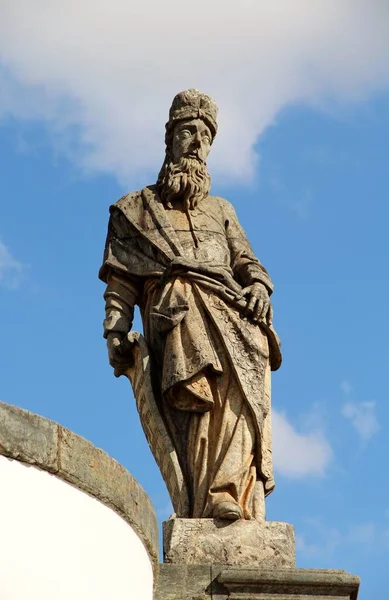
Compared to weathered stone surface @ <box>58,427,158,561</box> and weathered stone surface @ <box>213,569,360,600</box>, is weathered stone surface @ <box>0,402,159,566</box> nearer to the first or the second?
weathered stone surface @ <box>58,427,158,561</box>

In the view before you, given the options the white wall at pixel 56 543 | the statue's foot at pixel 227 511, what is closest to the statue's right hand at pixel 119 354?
the statue's foot at pixel 227 511

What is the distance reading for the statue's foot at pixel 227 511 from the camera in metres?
9.66

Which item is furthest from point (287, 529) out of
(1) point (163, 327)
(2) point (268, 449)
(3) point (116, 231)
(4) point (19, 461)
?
(4) point (19, 461)

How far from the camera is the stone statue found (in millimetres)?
9992

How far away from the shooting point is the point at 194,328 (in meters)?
10.2

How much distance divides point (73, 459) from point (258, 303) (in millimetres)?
3685

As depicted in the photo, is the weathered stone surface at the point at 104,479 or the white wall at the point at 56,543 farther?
the weathered stone surface at the point at 104,479

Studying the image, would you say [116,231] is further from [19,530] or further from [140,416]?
[19,530]

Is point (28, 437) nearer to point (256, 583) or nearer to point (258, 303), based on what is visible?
point (256, 583)

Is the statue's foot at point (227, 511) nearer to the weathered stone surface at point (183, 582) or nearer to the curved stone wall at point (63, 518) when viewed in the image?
the weathered stone surface at point (183, 582)

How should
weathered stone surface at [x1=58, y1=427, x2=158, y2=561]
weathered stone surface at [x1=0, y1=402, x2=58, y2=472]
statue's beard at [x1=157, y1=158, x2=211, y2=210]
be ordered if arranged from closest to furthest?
1. weathered stone surface at [x1=0, y1=402, x2=58, y2=472]
2. weathered stone surface at [x1=58, y1=427, x2=158, y2=561]
3. statue's beard at [x1=157, y1=158, x2=211, y2=210]

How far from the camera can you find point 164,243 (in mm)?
10586

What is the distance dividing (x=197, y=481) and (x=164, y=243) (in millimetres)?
1546

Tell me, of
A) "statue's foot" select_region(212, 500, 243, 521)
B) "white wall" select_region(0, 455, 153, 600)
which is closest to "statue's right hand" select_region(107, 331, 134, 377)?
"statue's foot" select_region(212, 500, 243, 521)
